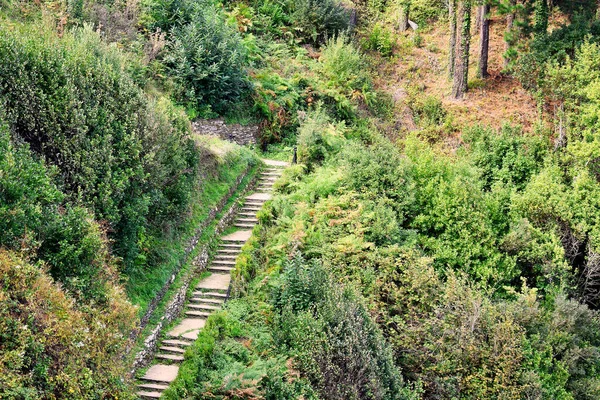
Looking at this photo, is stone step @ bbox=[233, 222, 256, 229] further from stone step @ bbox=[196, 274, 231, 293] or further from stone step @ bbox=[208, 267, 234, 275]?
stone step @ bbox=[196, 274, 231, 293]

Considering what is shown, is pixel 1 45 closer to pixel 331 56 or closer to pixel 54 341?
pixel 54 341

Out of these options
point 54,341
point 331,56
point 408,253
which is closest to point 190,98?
point 331,56

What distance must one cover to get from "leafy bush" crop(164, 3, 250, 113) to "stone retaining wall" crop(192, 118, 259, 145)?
0.67 meters

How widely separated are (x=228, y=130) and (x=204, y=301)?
10.1 meters

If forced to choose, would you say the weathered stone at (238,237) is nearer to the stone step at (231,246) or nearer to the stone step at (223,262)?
Result: the stone step at (231,246)

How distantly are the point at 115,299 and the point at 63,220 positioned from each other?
7.18ft

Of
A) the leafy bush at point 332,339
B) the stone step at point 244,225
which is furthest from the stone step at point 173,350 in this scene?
the stone step at point 244,225

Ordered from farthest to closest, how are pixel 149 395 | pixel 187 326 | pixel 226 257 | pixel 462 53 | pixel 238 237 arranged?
1. pixel 462 53
2. pixel 238 237
3. pixel 226 257
4. pixel 187 326
5. pixel 149 395

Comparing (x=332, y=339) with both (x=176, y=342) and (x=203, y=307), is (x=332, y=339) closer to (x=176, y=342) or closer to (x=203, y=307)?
(x=176, y=342)

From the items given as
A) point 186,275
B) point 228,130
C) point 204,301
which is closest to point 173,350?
point 204,301

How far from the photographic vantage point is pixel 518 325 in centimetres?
1898

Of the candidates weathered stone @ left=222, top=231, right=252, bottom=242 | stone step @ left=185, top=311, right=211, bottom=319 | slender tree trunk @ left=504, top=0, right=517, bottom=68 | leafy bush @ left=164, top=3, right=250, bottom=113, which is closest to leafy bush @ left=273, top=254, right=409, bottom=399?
stone step @ left=185, top=311, right=211, bottom=319

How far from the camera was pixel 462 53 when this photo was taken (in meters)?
30.0

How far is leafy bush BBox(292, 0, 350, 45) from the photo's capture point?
3316cm
